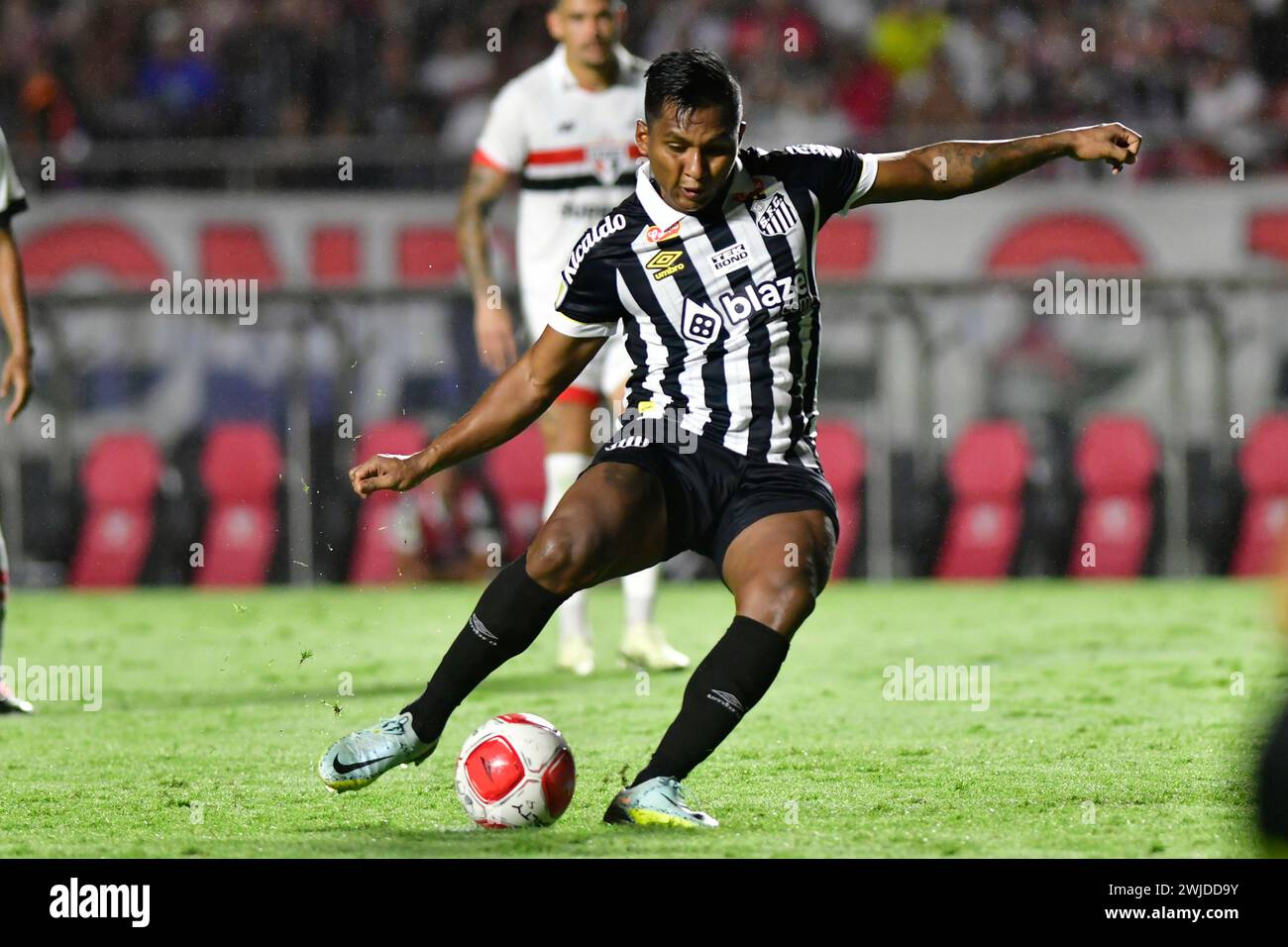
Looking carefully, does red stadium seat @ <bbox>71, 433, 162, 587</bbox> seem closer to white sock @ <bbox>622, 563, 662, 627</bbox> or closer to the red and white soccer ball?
white sock @ <bbox>622, 563, 662, 627</bbox>

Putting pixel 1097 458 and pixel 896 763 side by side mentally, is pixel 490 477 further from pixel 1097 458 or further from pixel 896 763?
pixel 896 763

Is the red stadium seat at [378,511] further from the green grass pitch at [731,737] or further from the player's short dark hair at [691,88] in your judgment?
the player's short dark hair at [691,88]

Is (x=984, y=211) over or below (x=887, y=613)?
over

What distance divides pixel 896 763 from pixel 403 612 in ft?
18.3

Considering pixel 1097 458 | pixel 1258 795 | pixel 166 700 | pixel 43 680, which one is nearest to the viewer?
pixel 1258 795

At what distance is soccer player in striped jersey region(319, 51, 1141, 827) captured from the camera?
203 inches

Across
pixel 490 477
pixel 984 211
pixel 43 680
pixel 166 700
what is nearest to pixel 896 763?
pixel 166 700

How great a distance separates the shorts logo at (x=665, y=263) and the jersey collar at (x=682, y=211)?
71mm

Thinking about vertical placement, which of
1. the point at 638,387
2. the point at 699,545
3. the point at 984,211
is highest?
the point at 984,211

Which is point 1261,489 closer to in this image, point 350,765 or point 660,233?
point 660,233

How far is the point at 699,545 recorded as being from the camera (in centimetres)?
548

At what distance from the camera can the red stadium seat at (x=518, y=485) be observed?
12.8 metres

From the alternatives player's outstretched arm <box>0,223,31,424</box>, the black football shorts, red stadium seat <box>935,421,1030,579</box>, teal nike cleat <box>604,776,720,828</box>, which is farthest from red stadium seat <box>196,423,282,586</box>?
teal nike cleat <box>604,776,720,828</box>

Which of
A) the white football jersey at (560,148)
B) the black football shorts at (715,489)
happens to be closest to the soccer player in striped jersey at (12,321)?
the white football jersey at (560,148)
